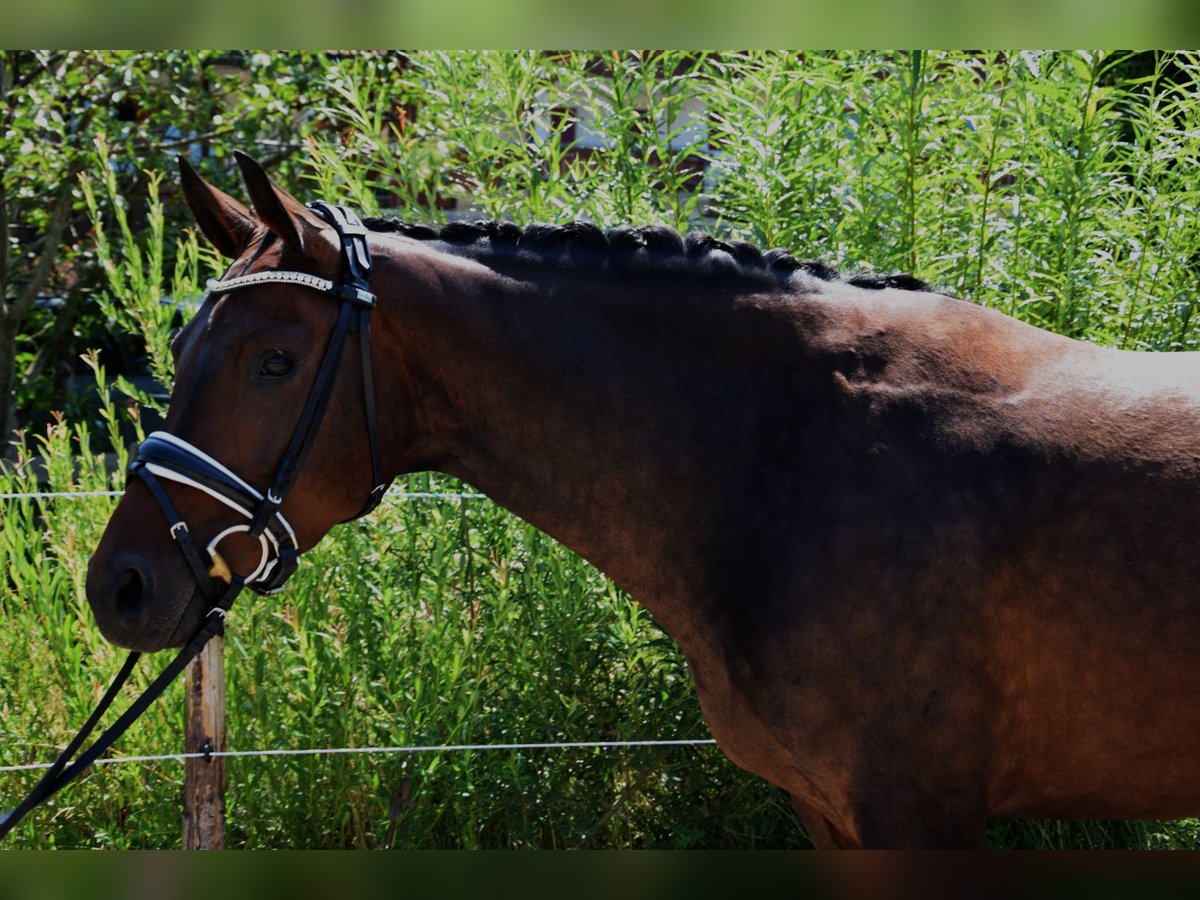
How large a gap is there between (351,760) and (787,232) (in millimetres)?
2282

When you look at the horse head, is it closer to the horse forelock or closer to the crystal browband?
the crystal browband

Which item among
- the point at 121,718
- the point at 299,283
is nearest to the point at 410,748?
the point at 121,718

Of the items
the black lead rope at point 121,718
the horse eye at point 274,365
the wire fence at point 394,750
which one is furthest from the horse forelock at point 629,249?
the wire fence at point 394,750

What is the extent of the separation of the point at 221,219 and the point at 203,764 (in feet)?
6.15

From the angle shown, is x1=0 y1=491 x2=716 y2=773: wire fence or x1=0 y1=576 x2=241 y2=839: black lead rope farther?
x1=0 y1=491 x2=716 y2=773: wire fence

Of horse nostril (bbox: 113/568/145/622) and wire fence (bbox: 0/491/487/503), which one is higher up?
horse nostril (bbox: 113/568/145/622)

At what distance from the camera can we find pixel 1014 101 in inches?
155

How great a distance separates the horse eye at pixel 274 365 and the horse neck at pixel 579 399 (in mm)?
217

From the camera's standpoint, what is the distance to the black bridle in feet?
7.14

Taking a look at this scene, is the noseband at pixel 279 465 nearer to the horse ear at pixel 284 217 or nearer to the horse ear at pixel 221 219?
the horse ear at pixel 284 217

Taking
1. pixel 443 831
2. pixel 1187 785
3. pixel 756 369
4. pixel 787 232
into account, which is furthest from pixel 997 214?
pixel 443 831

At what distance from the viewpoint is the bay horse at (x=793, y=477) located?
2195 mm

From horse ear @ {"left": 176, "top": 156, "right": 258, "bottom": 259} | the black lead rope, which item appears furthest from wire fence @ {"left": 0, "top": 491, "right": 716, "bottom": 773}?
horse ear @ {"left": 176, "top": 156, "right": 258, "bottom": 259}

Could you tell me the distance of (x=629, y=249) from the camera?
8.25ft
